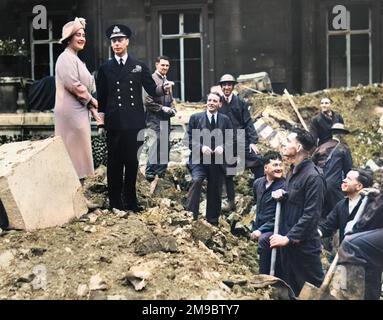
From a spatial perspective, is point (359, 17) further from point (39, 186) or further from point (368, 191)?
point (39, 186)

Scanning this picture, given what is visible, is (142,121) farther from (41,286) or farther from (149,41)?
(149,41)

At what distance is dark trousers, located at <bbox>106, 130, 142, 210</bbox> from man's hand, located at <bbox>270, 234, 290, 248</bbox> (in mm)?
1321

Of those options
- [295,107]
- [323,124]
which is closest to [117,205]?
[323,124]

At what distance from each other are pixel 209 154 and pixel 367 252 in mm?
1860

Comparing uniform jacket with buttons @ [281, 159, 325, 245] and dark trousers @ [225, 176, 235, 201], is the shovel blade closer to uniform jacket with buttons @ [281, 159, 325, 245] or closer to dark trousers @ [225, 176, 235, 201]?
uniform jacket with buttons @ [281, 159, 325, 245]

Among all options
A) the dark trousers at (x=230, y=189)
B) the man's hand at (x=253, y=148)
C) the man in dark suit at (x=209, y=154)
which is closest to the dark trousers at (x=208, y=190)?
the man in dark suit at (x=209, y=154)

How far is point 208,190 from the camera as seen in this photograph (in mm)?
7582

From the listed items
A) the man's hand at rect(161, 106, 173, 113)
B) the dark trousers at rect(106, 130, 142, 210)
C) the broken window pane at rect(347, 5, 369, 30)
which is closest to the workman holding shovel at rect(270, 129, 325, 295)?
the dark trousers at rect(106, 130, 142, 210)

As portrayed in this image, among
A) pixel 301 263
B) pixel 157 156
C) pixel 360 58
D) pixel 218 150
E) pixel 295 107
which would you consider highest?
pixel 360 58

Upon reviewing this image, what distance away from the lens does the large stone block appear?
614 centimetres

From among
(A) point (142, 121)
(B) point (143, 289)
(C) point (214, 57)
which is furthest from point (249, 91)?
(B) point (143, 289)

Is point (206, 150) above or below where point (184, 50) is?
below

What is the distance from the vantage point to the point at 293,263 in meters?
6.34

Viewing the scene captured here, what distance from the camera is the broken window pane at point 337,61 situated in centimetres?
1059
